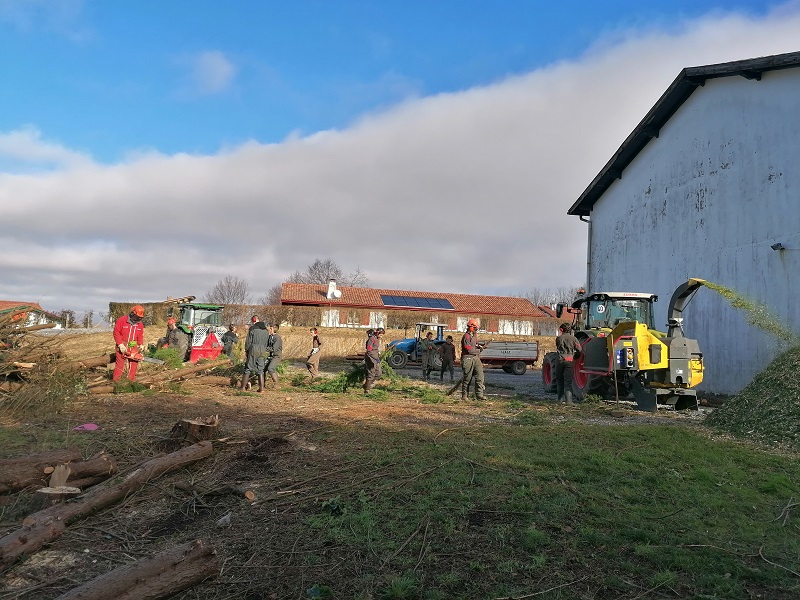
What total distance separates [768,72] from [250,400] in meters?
14.7

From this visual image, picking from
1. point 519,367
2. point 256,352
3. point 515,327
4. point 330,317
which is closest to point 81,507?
point 256,352

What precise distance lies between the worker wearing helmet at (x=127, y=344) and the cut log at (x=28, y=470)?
Answer: 6.68 meters

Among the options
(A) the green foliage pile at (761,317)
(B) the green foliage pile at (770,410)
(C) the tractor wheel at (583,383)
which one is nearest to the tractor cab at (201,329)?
(C) the tractor wheel at (583,383)

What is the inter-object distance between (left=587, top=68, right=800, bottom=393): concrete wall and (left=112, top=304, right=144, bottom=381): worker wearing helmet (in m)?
14.3

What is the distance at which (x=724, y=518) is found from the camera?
190 inches

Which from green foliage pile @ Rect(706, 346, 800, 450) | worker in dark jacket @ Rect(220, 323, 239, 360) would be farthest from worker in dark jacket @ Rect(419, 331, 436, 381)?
green foliage pile @ Rect(706, 346, 800, 450)

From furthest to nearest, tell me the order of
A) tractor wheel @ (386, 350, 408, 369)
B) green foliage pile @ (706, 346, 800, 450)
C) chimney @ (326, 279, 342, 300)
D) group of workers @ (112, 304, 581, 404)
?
1. chimney @ (326, 279, 342, 300)
2. tractor wheel @ (386, 350, 408, 369)
3. group of workers @ (112, 304, 581, 404)
4. green foliage pile @ (706, 346, 800, 450)

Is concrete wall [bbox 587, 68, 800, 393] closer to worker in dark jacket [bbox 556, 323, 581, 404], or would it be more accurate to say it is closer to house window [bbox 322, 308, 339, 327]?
worker in dark jacket [bbox 556, 323, 581, 404]

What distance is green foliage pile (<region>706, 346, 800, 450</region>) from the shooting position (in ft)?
27.6

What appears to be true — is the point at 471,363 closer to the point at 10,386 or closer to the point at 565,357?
the point at 565,357

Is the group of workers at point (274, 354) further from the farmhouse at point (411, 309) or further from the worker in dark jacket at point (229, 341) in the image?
the farmhouse at point (411, 309)

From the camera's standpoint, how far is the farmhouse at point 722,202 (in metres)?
13.9

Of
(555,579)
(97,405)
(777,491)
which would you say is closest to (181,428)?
(97,405)

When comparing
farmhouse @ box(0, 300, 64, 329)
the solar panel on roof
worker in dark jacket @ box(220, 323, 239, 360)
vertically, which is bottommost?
worker in dark jacket @ box(220, 323, 239, 360)
